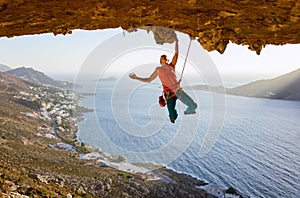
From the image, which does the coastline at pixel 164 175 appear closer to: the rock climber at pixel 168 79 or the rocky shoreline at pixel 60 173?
the rocky shoreline at pixel 60 173

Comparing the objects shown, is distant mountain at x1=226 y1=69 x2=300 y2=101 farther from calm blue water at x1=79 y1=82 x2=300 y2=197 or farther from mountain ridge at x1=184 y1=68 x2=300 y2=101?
calm blue water at x1=79 y1=82 x2=300 y2=197

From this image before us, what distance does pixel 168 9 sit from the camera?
3.58 meters

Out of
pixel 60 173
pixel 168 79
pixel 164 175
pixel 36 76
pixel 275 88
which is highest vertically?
pixel 36 76

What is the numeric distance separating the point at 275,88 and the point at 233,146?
71228 millimetres

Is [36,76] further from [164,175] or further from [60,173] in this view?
[60,173]

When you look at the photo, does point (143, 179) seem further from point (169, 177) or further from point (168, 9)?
point (168, 9)

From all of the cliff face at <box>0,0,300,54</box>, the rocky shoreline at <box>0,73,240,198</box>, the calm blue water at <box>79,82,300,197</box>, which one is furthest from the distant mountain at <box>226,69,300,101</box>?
the cliff face at <box>0,0,300,54</box>

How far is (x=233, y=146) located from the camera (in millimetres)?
53375

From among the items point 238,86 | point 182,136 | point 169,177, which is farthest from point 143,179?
point 238,86

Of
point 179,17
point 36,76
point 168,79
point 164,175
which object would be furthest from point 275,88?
point 179,17

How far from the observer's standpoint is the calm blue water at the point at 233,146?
122ft

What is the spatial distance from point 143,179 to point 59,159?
10.1m

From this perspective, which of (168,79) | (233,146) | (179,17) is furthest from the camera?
(233,146)

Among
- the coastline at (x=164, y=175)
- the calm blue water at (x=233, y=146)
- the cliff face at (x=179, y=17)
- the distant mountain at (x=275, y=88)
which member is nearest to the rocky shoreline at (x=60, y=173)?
the coastline at (x=164, y=175)
